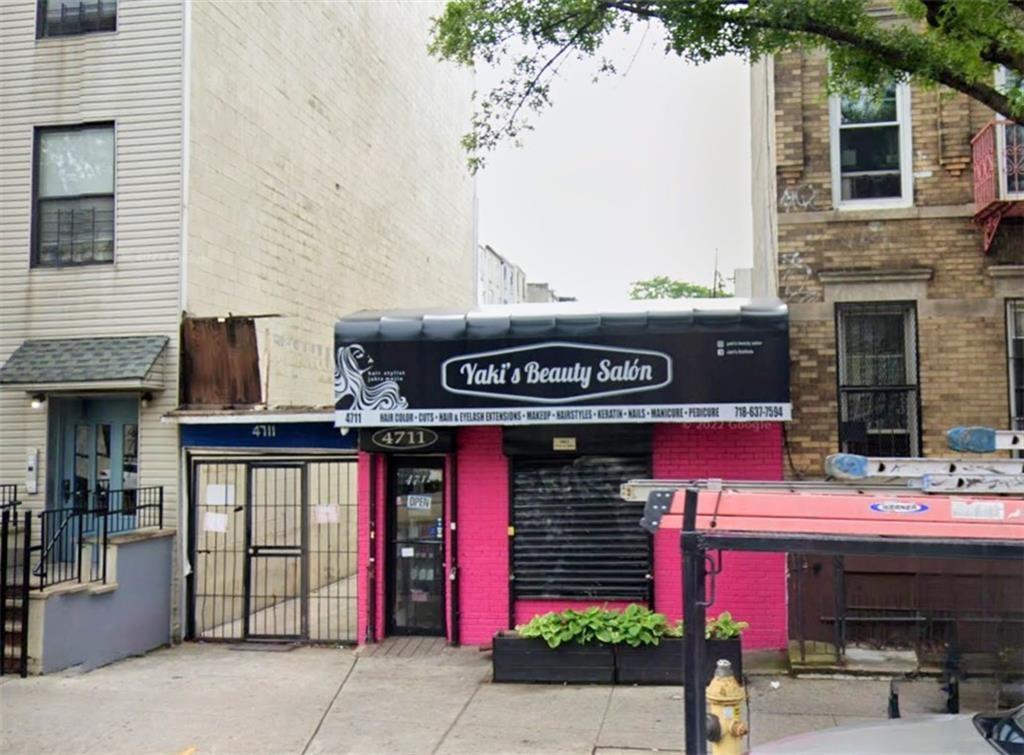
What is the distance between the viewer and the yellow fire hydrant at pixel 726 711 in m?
4.73

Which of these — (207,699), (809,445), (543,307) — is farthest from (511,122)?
(207,699)

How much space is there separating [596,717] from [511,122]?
6.01 metres

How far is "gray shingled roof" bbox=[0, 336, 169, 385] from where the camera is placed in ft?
37.1

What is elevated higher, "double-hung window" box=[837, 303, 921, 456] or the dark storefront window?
"double-hung window" box=[837, 303, 921, 456]

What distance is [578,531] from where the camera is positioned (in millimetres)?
10727

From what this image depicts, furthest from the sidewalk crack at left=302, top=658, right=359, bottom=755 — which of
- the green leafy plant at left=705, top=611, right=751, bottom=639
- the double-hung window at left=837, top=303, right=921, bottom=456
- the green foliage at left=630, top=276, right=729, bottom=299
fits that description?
the green foliage at left=630, top=276, right=729, bottom=299

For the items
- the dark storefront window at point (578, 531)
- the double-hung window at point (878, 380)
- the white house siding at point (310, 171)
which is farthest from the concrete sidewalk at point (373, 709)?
the white house siding at point (310, 171)

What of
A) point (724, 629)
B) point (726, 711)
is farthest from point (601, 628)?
point (726, 711)

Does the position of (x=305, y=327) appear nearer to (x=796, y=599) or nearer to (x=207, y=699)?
(x=207, y=699)

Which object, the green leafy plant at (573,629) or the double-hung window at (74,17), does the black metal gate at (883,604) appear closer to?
the green leafy plant at (573,629)

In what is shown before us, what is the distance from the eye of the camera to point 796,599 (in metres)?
10.1

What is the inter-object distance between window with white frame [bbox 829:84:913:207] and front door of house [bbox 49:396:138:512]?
9.05 metres

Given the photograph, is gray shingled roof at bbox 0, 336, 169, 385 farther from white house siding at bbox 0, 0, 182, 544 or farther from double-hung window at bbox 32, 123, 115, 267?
double-hung window at bbox 32, 123, 115, 267

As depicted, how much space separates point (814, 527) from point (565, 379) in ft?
19.7
